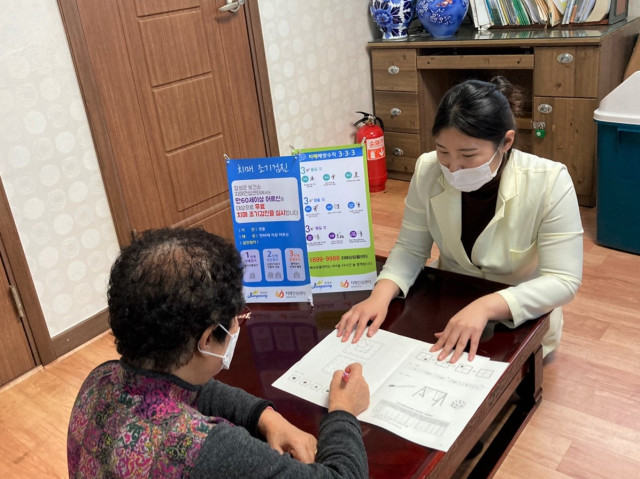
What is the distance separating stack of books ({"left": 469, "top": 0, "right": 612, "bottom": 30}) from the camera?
124 inches

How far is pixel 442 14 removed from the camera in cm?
337

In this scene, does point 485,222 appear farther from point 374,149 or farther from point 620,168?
point 374,149

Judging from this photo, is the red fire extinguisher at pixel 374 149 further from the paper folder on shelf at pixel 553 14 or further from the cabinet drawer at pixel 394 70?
the paper folder on shelf at pixel 553 14

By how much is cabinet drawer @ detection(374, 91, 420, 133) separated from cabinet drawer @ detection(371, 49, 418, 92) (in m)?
0.04

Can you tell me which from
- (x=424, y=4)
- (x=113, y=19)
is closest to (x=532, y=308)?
(x=113, y=19)

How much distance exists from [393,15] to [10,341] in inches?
101

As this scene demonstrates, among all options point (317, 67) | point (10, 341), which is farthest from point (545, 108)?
point (10, 341)

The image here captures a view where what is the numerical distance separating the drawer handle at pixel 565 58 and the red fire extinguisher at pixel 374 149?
1.09m

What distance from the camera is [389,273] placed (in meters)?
1.48

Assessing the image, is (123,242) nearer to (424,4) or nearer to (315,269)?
(315,269)

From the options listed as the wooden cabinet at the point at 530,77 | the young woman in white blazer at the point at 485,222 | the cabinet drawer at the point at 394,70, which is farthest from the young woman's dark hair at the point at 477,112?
the cabinet drawer at the point at 394,70

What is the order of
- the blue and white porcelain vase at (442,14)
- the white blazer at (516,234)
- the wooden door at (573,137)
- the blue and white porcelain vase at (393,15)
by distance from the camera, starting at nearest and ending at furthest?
the white blazer at (516,234)
the wooden door at (573,137)
the blue and white porcelain vase at (442,14)
the blue and white porcelain vase at (393,15)

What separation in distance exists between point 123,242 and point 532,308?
5.89 ft

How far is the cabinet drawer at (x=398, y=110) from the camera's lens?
12.0 feet
